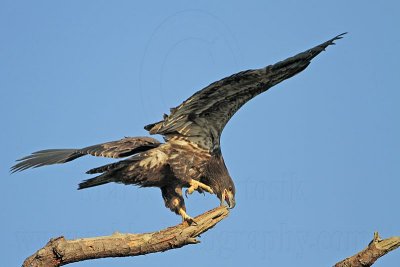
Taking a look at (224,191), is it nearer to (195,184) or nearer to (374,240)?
(195,184)

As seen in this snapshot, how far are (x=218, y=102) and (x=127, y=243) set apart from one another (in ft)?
8.10

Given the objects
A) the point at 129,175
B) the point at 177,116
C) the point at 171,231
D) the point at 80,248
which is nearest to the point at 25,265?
the point at 80,248

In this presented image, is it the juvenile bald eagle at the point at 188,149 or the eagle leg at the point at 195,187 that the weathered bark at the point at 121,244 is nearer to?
the juvenile bald eagle at the point at 188,149

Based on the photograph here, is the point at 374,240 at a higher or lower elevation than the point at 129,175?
lower

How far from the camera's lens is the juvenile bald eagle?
28.0 ft

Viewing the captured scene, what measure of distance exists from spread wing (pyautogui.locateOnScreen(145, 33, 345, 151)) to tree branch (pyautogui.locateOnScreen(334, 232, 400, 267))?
8.91 ft

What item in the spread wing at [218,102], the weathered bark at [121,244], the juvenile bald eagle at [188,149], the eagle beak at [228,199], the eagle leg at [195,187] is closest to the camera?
the weathered bark at [121,244]

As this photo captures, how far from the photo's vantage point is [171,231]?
7.62 m

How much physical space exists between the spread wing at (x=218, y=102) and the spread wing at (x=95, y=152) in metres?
0.41

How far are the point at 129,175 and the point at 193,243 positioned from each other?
1.78m

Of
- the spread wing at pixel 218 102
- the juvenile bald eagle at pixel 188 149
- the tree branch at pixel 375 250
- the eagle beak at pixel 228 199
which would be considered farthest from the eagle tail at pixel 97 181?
the tree branch at pixel 375 250

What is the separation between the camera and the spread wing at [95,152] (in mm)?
8477

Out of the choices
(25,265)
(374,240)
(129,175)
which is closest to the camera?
(374,240)

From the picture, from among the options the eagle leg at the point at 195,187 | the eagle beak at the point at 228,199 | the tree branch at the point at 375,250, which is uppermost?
the eagle leg at the point at 195,187
